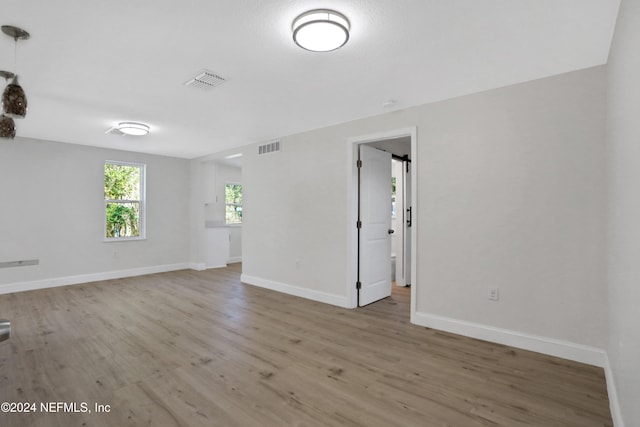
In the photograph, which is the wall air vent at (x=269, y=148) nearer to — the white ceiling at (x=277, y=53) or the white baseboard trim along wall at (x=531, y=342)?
the white ceiling at (x=277, y=53)

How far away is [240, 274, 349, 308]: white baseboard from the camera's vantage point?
4.27 m

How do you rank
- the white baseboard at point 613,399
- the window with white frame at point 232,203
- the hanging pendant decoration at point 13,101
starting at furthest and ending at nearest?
1. the window with white frame at point 232,203
2. the hanging pendant decoration at point 13,101
3. the white baseboard at point 613,399

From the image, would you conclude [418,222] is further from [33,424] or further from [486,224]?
[33,424]

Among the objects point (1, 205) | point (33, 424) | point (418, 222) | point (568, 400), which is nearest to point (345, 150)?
point (418, 222)

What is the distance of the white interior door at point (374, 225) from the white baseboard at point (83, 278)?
4773mm

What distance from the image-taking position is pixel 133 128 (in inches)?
173

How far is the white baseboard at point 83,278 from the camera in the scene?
5.05 metres

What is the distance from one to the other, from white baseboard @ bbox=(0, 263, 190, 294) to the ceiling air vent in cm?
477

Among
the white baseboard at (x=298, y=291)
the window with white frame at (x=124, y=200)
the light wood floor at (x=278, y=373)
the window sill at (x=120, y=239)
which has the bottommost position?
the light wood floor at (x=278, y=373)

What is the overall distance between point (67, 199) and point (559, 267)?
722 centimetres

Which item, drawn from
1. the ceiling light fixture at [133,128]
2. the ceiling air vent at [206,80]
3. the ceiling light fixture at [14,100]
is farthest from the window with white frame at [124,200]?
the ceiling light fixture at [14,100]

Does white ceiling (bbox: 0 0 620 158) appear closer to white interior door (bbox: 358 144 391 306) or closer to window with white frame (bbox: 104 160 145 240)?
white interior door (bbox: 358 144 391 306)

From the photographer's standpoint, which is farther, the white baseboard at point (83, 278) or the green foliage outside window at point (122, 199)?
the green foliage outside window at point (122, 199)

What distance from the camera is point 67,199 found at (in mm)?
5527
